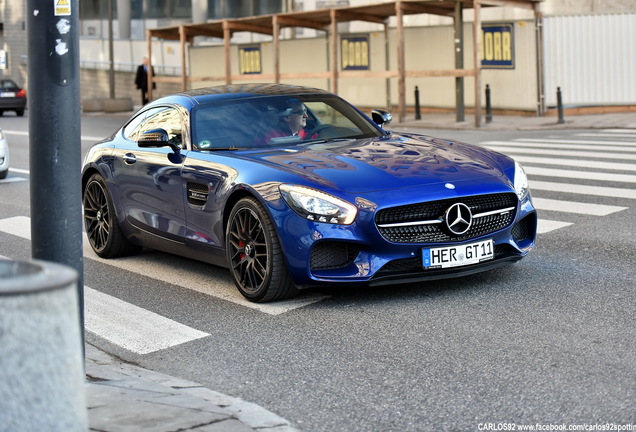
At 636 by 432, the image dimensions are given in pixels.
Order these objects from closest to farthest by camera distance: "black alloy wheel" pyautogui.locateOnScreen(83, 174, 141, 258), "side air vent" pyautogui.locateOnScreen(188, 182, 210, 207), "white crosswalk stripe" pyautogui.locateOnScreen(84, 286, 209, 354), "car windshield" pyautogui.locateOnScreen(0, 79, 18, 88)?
"white crosswalk stripe" pyautogui.locateOnScreen(84, 286, 209, 354) < "side air vent" pyautogui.locateOnScreen(188, 182, 210, 207) < "black alloy wheel" pyautogui.locateOnScreen(83, 174, 141, 258) < "car windshield" pyautogui.locateOnScreen(0, 79, 18, 88)

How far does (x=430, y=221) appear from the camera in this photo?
6.78 meters

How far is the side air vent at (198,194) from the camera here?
24.5 ft

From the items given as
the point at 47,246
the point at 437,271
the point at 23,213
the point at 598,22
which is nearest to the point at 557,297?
the point at 437,271

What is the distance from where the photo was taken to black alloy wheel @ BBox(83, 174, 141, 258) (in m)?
8.79

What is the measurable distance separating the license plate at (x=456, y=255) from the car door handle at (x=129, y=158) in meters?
2.78

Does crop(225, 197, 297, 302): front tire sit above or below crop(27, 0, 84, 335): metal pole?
below

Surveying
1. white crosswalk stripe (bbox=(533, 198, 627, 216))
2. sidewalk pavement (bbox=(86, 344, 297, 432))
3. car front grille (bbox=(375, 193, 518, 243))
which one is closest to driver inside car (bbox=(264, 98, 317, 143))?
car front grille (bbox=(375, 193, 518, 243))

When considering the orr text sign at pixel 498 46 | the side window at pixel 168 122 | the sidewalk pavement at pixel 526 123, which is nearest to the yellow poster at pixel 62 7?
the side window at pixel 168 122

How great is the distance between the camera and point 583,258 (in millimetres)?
8078

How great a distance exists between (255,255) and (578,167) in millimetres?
8744

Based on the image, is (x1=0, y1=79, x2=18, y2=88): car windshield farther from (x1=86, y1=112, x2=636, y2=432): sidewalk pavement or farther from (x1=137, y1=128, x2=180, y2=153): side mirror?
(x1=86, y1=112, x2=636, y2=432): sidewalk pavement

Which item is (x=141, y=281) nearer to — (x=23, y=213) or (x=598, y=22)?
(x=23, y=213)

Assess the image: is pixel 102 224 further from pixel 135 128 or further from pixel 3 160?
pixel 3 160

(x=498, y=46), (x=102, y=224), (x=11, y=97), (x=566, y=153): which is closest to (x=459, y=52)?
(x=498, y=46)
